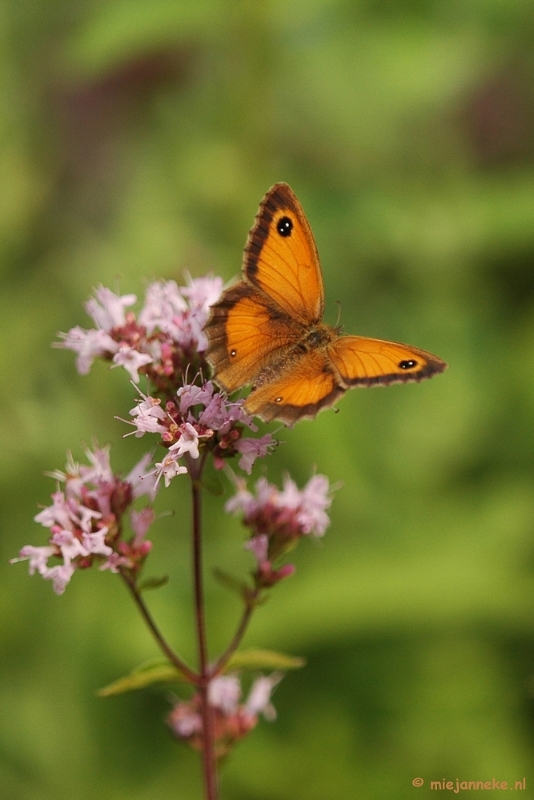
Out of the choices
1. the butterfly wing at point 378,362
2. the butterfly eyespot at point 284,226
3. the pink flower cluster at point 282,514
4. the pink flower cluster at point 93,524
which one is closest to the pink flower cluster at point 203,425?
the pink flower cluster at point 93,524

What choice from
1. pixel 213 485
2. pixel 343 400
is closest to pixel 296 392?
pixel 213 485

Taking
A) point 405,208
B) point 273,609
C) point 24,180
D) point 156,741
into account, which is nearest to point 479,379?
point 405,208

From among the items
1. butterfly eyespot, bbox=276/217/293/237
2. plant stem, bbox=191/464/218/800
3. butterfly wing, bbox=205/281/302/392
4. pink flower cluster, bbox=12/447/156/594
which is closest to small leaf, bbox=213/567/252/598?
plant stem, bbox=191/464/218/800

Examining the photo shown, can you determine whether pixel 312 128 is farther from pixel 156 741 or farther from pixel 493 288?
pixel 156 741

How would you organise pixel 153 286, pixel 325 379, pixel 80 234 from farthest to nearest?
pixel 80 234, pixel 153 286, pixel 325 379

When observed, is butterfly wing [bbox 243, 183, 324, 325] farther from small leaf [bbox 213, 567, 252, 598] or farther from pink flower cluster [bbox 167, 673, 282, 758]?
pink flower cluster [bbox 167, 673, 282, 758]
